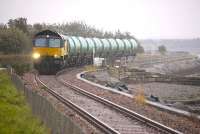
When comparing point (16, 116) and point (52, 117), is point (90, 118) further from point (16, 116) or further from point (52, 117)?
point (52, 117)

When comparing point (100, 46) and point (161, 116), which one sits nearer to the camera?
point (161, 116)

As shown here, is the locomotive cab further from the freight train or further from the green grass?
the green grass

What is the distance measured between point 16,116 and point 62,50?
22957mm

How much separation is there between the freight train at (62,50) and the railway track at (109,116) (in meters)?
12.6

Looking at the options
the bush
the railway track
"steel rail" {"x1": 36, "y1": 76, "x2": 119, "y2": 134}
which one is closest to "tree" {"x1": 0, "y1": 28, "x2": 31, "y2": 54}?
the bush

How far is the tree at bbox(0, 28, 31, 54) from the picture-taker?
52.3 m

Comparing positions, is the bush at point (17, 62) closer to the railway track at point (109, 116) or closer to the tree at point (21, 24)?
the railway track at point (109, 116)

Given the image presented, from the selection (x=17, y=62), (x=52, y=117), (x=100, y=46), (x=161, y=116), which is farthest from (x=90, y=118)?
(x=100, y=46)

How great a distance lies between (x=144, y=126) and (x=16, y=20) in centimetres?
5322

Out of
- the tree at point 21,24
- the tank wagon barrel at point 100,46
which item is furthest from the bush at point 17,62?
the tree at point 21,24

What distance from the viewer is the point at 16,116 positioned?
14.5m

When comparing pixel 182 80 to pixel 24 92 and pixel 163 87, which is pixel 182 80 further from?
pixel 24 92

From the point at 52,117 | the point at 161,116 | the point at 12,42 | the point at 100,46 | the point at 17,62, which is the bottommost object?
the point at 161,116

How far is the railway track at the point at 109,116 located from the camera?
14.7m
